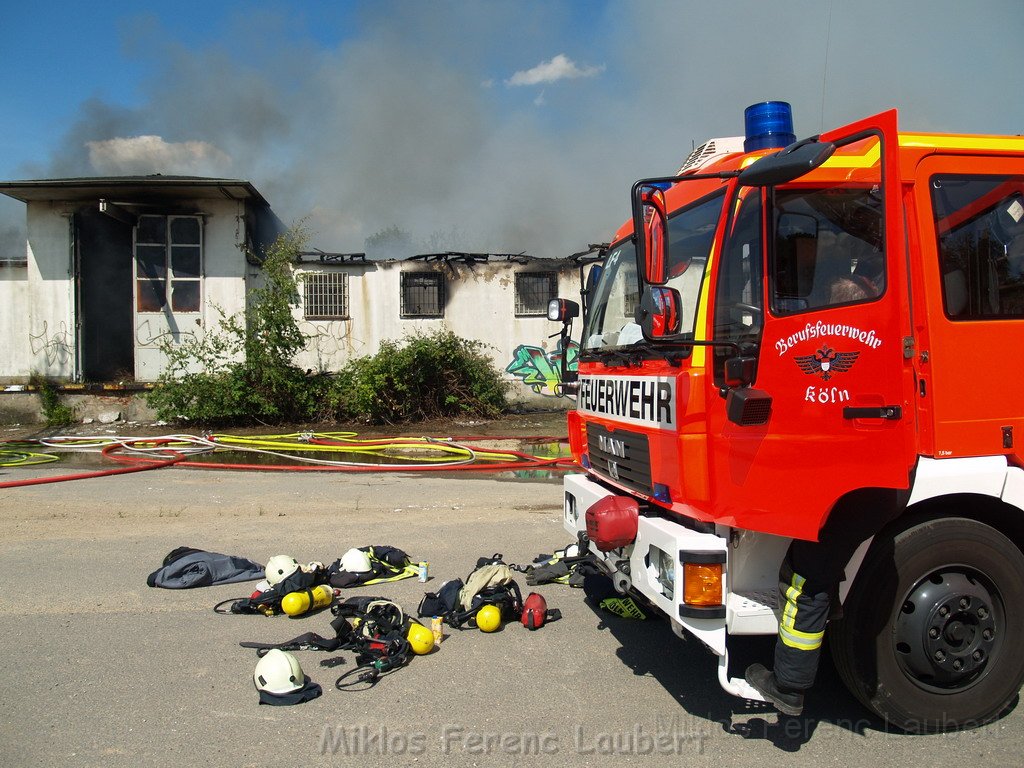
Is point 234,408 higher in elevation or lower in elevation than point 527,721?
higher

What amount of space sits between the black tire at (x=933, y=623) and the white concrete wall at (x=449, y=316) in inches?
551

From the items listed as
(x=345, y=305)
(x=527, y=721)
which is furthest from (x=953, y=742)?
A: (x=345, y=305)

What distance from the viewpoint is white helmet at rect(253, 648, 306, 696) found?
352 centimetres

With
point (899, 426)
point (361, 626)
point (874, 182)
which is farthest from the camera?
point (361, 626)

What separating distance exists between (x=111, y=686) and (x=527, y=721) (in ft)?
6.74

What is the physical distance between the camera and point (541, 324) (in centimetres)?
1714

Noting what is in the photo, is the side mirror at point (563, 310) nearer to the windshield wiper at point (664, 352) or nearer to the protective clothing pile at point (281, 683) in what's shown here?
Result: the windshield wiper at point (664, 352)

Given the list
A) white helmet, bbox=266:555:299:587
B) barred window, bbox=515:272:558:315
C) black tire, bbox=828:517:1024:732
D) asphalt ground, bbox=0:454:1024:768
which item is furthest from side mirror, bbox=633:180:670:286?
barred window, bbox=515:272:558:315

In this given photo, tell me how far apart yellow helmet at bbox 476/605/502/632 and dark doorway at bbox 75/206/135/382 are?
15.3 meters

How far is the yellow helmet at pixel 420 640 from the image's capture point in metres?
3.99

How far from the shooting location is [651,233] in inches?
140

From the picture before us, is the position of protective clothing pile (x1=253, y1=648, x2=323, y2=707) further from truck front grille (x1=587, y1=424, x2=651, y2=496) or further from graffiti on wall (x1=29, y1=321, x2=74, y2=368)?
graffiti on wall (x1=29, y1=321, x2=74, y2=368)

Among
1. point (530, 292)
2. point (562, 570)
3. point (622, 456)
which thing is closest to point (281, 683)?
point (622, 456)

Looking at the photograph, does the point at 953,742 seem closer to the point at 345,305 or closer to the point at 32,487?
the point at 32,487
